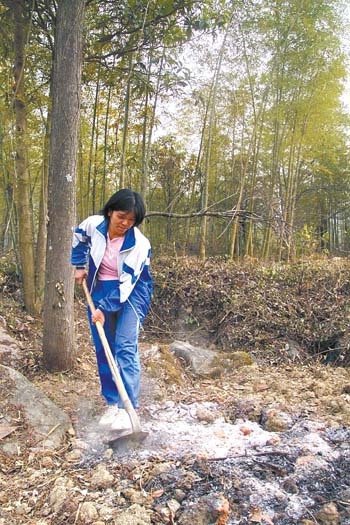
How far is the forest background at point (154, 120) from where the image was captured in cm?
316

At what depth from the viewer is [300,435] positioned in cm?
243

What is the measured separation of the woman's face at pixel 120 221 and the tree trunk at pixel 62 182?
772 mm

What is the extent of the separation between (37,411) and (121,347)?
641mm

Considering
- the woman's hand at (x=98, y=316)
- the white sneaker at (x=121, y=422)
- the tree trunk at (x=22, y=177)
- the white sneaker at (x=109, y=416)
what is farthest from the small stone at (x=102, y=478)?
the tree trunk at (x=22, y=177)

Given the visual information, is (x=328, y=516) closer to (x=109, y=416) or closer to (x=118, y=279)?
(x=109, y=416)

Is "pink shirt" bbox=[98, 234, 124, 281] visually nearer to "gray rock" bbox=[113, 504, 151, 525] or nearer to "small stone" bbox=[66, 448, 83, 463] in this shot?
"small stone" bbox=[66, 448, 83, 463]

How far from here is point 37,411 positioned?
97.9 inches

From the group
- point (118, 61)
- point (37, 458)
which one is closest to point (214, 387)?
point (37, 458)

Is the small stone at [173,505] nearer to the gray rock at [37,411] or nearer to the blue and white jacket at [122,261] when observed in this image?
the gray rock at [37,411]

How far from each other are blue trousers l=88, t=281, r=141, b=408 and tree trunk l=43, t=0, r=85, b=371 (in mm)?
619

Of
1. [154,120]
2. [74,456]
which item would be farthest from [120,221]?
[154,120]

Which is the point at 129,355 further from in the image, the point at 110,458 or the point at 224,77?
the point at 224,77

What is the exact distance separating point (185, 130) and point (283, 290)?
720 centimetres

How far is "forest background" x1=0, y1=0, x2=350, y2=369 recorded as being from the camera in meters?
3.16
